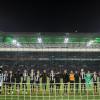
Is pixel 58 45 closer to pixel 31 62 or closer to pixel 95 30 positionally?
pixel 31 62

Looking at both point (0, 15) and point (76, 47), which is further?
point (76, 47)

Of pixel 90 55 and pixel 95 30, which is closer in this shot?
pixel 95 30

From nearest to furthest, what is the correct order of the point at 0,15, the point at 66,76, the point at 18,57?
the point at 66,76 → the point at 0,15 → the point at 18,57

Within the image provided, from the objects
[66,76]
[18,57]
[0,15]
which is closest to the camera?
[66,76]

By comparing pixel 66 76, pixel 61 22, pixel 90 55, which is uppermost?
pixel 61 22

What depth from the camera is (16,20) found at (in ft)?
81.7

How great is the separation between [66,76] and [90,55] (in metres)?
10.4

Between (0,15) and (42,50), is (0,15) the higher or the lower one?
the higher one

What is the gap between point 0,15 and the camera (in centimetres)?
2434

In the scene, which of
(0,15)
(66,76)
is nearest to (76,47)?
(0,15)

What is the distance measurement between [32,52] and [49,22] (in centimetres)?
433

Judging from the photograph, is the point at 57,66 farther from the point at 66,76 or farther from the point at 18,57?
the point at 66,76

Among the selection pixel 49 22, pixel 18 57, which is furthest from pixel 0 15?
pixel 18 57

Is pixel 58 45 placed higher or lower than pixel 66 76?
higher
